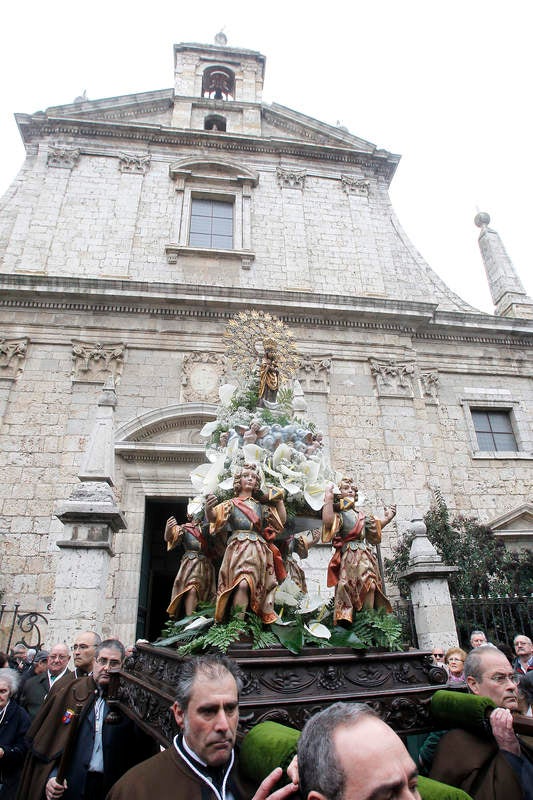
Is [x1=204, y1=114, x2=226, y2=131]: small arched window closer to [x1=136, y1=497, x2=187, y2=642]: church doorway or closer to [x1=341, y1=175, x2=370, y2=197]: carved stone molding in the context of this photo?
[x1=341, y1=175, x2=370, y2=197]: carved stone molding

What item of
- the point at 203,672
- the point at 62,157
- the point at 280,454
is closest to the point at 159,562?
the point at 280,454

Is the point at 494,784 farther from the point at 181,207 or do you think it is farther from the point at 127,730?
the point at 181,207

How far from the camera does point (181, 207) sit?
1396 cm

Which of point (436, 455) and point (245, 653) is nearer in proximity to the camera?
point (245, 653)

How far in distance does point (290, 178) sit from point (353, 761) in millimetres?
16022

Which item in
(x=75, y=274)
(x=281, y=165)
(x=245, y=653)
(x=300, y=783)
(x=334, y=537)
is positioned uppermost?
Answer: (x=281, y=165)

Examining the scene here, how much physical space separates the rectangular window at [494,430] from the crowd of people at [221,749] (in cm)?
938

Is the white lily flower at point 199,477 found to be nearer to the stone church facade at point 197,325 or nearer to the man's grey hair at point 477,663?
the man's grey hair at point 477,663

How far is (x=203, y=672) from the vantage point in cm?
208

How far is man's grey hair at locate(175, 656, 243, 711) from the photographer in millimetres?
2064

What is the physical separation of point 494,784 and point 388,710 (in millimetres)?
505

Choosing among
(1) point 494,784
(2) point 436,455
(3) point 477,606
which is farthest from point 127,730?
(2) point 436,455

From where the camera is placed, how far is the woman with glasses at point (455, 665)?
201 inches

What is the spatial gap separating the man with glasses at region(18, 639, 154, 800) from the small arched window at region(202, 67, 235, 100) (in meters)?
19.6
